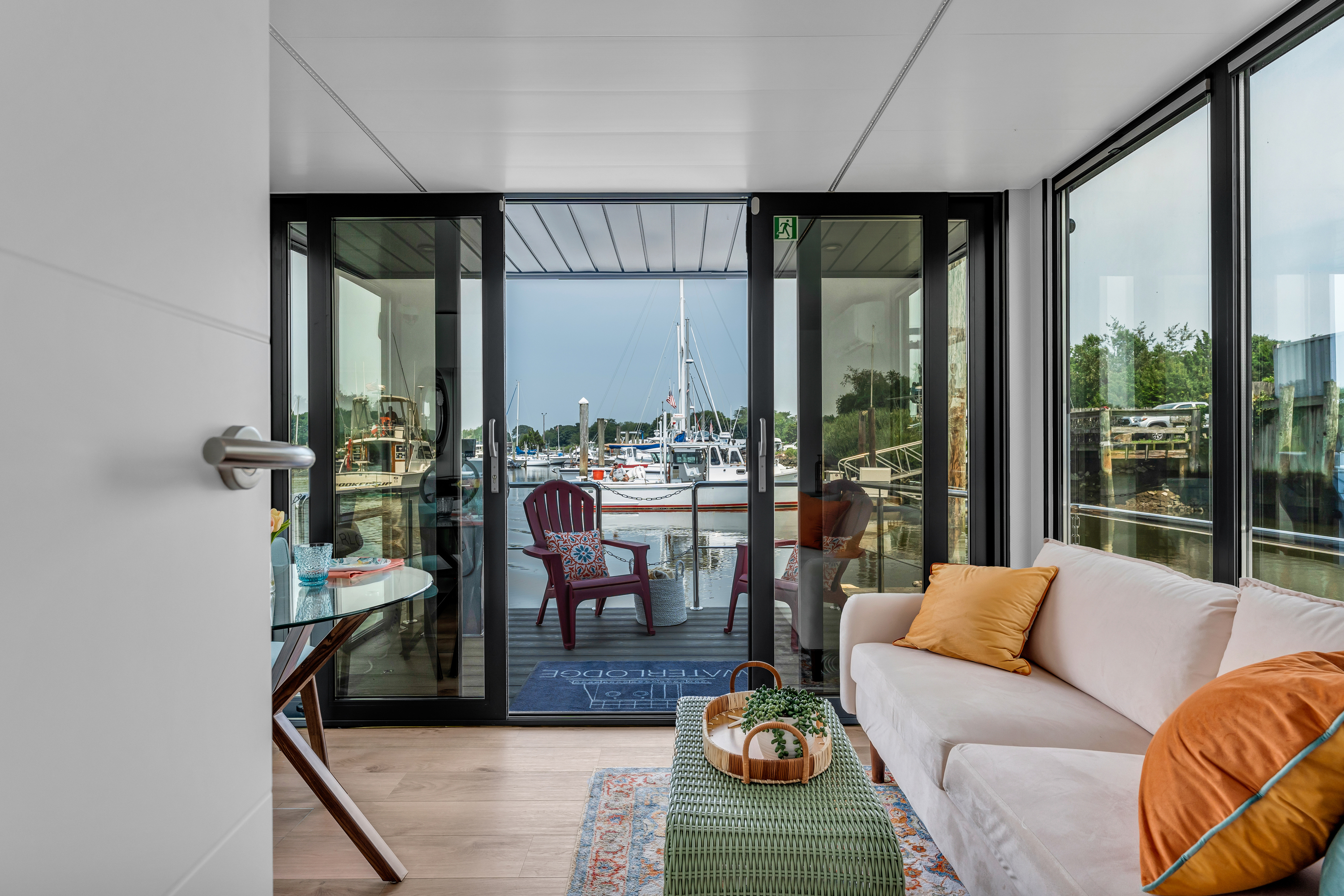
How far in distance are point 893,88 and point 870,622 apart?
187 cm

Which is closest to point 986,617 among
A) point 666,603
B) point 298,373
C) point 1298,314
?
point 1298,314

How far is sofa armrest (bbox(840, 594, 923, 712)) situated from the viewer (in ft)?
8.94

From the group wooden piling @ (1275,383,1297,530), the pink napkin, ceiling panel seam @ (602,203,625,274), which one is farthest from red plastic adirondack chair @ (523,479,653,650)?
wooden piling @ (1275,383,1297,530)

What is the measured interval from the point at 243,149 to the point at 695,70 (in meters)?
1.85

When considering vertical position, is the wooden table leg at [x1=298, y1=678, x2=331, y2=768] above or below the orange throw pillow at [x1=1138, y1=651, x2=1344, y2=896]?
below

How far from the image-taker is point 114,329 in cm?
43

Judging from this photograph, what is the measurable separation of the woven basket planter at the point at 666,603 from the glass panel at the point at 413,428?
70.3 inches

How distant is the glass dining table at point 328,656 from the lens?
198cm

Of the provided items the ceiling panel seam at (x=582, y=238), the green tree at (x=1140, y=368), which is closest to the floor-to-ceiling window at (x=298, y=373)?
the ceiling panel seam at (x=582, y=238)

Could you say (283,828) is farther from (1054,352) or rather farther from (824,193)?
(1054,352)

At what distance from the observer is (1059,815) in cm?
144

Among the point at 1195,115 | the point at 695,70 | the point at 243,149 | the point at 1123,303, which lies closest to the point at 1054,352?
the point at 1123,303

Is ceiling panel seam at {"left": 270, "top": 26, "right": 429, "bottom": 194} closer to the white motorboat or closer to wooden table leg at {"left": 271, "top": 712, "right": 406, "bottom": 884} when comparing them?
the white motorboat

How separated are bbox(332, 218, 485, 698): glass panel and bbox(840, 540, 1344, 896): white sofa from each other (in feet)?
5.84
